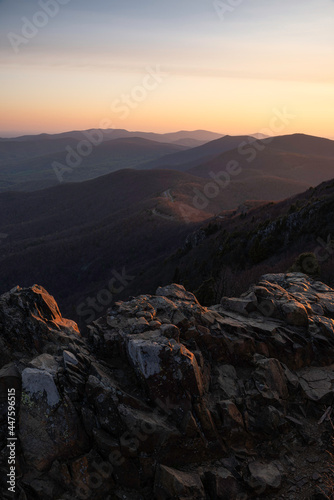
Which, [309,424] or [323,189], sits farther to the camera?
[323,189]

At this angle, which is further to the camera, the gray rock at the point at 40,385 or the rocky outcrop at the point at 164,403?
the gray rock at the point at 40,385

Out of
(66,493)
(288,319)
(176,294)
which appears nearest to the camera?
(66,493)

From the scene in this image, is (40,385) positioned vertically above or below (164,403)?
above

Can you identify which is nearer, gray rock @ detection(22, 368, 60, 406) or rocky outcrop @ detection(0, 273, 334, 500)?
rocky outcrop @ detection(0, 273, 334, 500)

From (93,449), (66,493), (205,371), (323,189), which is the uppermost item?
(323,189)

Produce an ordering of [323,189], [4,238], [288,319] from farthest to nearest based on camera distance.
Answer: [4,238]
[323,189]
[288,319]

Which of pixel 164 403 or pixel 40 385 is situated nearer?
pixel 40 385

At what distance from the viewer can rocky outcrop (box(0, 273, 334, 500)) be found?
27.4 feet

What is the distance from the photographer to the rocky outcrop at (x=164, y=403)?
27.4 feet

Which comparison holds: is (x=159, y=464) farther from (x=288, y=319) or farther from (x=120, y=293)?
(x=120, y=293)

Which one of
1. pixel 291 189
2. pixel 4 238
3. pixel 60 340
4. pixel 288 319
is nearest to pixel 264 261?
pixel 288 319

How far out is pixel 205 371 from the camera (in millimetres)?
10828

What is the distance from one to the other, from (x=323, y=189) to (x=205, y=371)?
49.2m

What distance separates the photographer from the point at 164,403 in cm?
946
